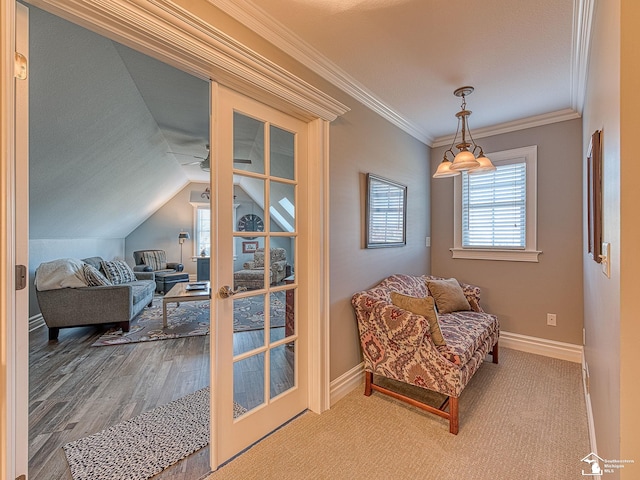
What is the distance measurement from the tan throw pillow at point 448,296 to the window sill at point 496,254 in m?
0.64

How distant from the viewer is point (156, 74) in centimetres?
260

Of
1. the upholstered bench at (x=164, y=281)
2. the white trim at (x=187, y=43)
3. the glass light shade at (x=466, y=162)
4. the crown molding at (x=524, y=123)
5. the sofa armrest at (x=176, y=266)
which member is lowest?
the upholstered bench at (x=164, y=281)

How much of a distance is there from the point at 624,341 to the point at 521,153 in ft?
9.49

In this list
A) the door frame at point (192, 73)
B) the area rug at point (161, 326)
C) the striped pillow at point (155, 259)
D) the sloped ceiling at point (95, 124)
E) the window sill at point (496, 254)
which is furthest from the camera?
the striped pillow at point (155, 259)

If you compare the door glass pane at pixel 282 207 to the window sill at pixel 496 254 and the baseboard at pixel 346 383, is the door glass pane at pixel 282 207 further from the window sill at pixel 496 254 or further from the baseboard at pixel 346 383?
the window sill at pixel 496 254

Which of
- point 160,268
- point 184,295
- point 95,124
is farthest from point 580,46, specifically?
point 160,268

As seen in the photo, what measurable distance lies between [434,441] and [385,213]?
1.84m

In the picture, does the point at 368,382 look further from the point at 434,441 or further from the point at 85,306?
the point at 85,306

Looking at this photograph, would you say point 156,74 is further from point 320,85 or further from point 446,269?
point 446,269

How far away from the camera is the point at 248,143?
1.74 m

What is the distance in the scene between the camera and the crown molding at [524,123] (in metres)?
2.86

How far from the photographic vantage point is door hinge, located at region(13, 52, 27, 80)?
97 cm

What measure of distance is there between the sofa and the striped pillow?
6.24 m

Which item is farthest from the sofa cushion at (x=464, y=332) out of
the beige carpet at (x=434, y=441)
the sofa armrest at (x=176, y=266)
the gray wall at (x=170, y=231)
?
the gray wall at (x=170, y=231)
